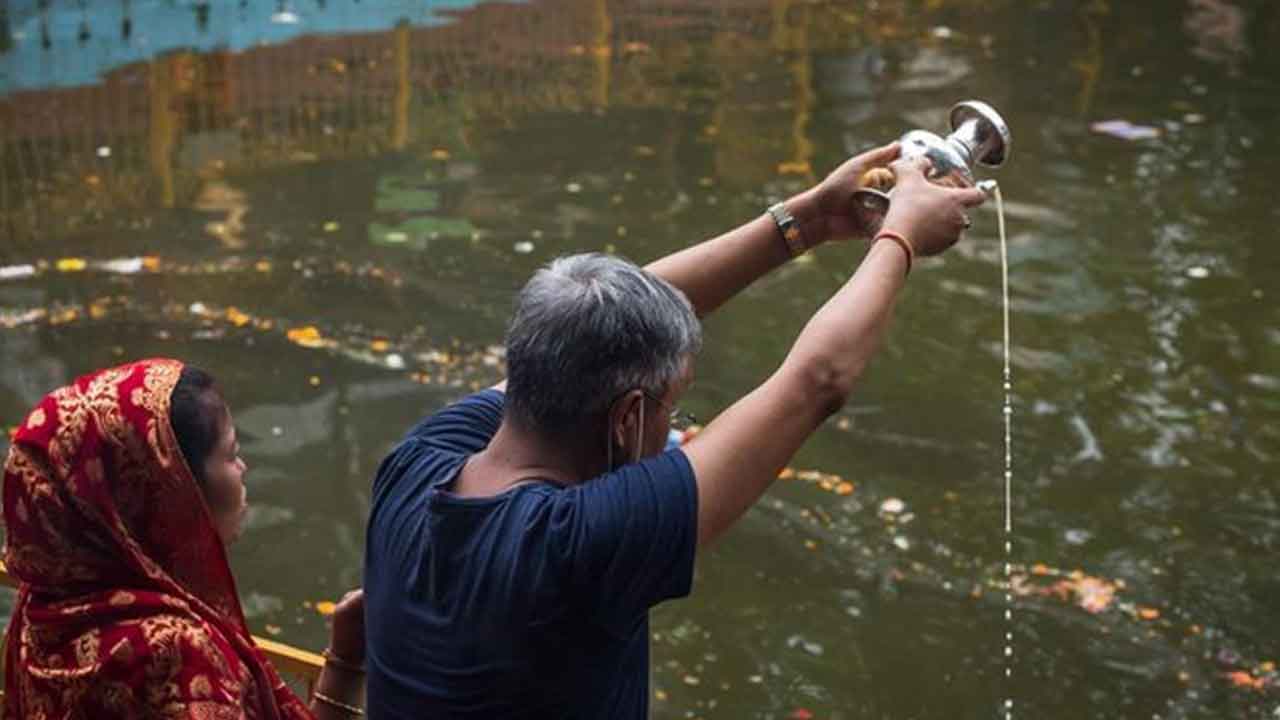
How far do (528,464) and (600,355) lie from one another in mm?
166

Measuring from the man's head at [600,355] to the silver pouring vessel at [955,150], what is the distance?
1.85 feet

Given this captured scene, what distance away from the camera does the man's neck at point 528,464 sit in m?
2.16

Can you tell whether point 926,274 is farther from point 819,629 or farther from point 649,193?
point 819,629

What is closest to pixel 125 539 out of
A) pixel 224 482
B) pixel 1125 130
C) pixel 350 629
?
pixel 224 482

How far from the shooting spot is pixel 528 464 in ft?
7.11

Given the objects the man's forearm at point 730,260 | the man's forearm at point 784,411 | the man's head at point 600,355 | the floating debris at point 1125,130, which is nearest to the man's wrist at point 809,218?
the man's forearm at point 730,260

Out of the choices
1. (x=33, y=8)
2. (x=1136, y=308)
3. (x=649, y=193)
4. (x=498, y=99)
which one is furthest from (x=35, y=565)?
(x=33, y=8)

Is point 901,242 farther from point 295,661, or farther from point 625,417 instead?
point 295,661

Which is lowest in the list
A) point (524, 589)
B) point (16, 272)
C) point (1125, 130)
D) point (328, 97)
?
point (16, 272)

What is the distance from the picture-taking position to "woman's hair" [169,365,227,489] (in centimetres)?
242

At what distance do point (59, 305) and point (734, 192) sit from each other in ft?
11.6

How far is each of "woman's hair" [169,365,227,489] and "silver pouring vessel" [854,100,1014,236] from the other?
988 mm

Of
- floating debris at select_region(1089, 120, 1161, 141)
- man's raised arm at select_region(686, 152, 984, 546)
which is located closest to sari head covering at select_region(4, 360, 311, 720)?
man's raised arm at select_region(686, 152, 984, 546)

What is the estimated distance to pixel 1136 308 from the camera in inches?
308
